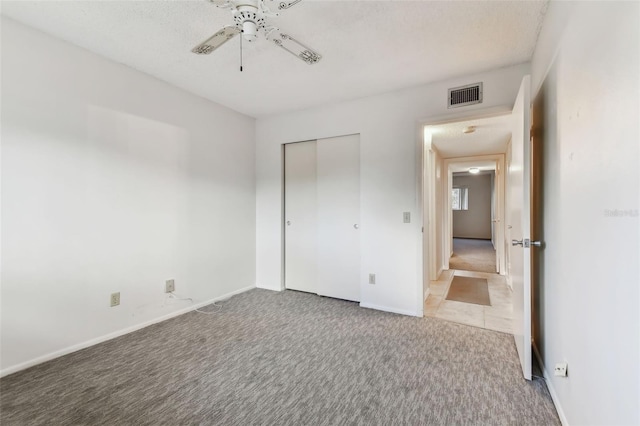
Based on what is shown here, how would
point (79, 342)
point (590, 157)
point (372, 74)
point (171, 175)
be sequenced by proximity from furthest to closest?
point (171, 175) < point (372, 74) < point (79, 342) < point (590, 157)

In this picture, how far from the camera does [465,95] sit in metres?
2.74

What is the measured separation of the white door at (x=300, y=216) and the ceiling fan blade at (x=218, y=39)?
212cm

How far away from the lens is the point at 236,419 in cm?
153

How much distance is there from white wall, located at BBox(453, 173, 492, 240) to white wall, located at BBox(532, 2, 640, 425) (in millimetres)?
9125

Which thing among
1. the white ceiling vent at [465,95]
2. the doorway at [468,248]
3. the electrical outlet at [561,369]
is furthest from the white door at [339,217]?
the electrical outlet at [561,369]

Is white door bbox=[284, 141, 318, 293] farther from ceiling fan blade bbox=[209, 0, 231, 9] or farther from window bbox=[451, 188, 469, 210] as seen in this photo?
window bbox=[451, 188, 469, 210]

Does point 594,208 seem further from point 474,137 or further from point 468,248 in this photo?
point 468,248

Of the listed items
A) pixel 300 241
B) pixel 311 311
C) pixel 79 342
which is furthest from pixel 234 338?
pixel 300 241

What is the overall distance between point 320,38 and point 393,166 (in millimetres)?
1521

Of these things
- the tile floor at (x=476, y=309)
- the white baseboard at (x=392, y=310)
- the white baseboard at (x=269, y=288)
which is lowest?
the tile floor at (x=476, y=309)

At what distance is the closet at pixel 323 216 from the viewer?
347cm

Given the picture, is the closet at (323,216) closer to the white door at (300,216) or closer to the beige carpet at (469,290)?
the white door at (300,216)

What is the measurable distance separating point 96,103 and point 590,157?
134 inches

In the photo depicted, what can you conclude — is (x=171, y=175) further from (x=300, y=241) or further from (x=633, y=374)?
(x=633, y=374)
